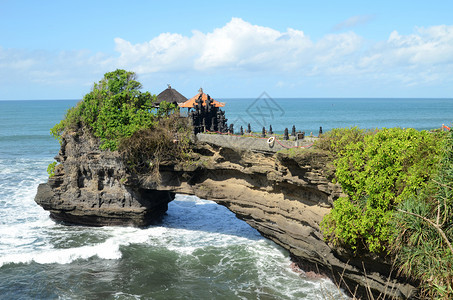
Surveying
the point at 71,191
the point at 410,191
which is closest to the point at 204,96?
the point at 71,191

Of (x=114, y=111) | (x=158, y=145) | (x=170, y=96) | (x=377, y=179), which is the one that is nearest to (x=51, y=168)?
(x=114, y=111)

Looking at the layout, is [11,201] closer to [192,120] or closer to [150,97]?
[150,97]

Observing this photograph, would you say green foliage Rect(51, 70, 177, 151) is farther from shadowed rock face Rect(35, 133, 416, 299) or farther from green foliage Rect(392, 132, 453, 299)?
green foliage Rect(392, 132, 453, 299)

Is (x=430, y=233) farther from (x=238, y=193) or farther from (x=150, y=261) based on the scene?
Answer: (x=150, y=261)

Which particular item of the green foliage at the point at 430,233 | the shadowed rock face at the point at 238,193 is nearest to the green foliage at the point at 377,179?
the green foliage at the point at 430,233

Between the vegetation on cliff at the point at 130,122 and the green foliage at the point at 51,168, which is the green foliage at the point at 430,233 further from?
the green foliage at the point at 51,168

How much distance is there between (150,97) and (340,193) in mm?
12759

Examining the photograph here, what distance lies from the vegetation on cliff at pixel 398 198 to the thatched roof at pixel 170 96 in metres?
13.1

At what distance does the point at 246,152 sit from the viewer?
19.0 metres

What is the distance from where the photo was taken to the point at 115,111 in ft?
72.0

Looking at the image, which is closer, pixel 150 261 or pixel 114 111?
pixel 150 261

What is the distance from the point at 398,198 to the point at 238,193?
8.55 m

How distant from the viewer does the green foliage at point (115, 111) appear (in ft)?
71.0

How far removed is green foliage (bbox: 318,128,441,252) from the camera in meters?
13.0
